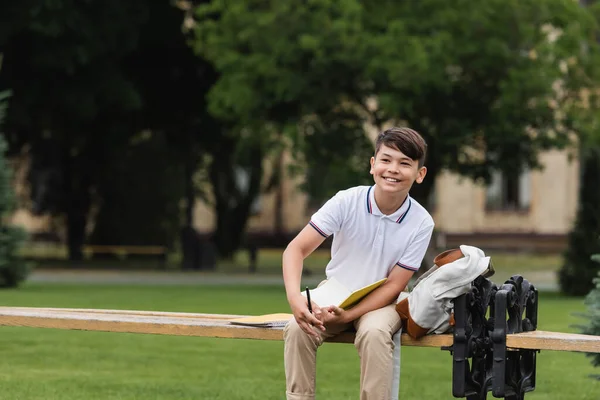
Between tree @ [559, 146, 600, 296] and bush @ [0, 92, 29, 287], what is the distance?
9.58m

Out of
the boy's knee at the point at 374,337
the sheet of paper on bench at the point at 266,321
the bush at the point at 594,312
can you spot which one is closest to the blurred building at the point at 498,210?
the bush at the point at 594,312

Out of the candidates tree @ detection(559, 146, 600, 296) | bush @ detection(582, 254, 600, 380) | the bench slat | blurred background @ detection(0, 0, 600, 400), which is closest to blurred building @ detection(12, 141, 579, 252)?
blurred background @ detection(0, 0, 600, 400)

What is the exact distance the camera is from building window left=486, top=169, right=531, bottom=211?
55.9 m

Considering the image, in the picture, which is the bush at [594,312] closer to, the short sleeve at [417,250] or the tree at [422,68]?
the short sleeve at [417,250]

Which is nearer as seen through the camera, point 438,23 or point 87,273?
point 438,23

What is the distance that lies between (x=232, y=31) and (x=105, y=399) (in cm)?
1817

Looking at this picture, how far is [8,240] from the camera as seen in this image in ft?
78.9

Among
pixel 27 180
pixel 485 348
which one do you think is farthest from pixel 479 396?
pixel 27 180

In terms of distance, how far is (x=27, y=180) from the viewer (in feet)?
129

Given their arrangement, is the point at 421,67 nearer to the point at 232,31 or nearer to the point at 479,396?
the point at 232,31

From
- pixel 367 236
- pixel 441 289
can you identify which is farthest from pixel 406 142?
pixel 441 289

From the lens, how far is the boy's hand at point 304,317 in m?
6.70

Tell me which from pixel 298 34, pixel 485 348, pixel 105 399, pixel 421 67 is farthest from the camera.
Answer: pixel 298 34

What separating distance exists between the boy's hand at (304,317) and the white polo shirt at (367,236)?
392 millimetres
